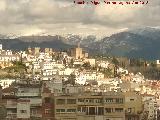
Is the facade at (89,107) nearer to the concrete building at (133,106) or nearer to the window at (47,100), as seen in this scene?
the window at (47,100)

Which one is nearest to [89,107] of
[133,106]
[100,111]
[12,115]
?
[100,111]

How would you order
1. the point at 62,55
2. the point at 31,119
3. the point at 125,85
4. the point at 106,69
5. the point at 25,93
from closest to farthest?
the point at 31,119 → the point at 25,93 → the point at 125,85 → the point at 106,69 → the point at 62,55

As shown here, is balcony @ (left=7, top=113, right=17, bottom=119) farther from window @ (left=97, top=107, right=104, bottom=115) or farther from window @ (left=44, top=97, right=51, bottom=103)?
window @ (left=97, top=107, right=104, bottom=115)

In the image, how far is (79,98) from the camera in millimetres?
59594

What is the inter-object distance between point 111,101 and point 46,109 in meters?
6.94

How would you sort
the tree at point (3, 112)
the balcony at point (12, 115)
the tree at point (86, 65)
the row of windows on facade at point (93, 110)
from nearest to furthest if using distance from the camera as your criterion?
the tree at point (3, 112)
the balcony at point (12, 115)
the row of windows on facade at point (93, 110)
the tree at point (86, 65)

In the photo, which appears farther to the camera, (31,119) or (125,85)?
(125,85)

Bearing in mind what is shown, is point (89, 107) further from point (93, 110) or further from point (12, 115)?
point (12, 115)

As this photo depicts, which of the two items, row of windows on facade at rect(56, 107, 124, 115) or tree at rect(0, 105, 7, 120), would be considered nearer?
tree at rect(0, 105, 7, 120)

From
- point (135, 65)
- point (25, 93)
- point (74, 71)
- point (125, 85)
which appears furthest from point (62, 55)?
point (25, 93)

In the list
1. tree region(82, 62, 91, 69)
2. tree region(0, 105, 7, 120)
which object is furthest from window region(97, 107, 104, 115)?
tree region(82, 62, 91, 69)

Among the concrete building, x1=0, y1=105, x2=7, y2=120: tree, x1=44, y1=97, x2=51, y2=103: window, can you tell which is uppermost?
x1=44, y1=97, x2=51, y2=103: window

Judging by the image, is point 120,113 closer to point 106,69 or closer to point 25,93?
point 25,93

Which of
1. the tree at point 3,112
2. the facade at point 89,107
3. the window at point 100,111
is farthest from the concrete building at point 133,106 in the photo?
the tree at point 3,112
